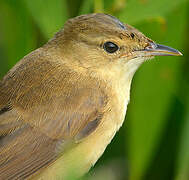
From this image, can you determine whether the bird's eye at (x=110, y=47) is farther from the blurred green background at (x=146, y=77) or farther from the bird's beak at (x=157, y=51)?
the blurred green background at (x=146, y=77)

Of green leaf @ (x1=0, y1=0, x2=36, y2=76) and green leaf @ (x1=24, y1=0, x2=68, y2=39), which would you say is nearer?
green leaf @ (x1=24, y1=0, x2=68, y2=39)

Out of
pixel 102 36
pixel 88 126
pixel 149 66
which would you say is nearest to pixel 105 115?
pixel 88 126

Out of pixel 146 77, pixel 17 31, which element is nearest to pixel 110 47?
pixel 146 77

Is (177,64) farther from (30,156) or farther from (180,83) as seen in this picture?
(30,156)

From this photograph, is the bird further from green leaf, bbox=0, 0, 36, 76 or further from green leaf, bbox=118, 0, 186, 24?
green leaf, bbox=0, 0, 36, 76

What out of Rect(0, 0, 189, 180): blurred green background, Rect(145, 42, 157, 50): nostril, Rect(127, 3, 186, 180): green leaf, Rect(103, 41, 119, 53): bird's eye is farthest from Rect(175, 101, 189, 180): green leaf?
Rect(103, 41, 119, 53): bird's eye

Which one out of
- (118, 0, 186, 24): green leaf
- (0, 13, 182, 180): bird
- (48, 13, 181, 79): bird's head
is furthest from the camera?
(118, 0, 186, 24): green leaf
